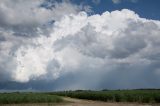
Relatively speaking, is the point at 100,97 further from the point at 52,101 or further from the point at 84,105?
the point at 84,105

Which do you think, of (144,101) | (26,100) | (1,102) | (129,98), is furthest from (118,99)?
(1,102)

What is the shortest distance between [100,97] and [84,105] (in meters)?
22.9

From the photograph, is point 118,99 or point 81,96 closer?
point 118,99

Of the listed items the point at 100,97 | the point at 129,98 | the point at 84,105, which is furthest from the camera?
the point at 100,97

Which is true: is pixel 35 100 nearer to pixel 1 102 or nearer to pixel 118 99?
pixel 1 102

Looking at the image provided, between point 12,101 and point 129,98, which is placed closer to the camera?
point 12,101

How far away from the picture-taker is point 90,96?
84.4 m

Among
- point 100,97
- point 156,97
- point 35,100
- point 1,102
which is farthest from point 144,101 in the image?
point 1,102

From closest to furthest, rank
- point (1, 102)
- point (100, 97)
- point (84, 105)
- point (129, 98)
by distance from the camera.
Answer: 1. point (84, 105)
2. point (1, 102)
3. point (129, 98)
4. point (100, 97)

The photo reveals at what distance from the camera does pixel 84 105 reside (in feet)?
189

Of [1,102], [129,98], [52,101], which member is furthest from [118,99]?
[1,102]

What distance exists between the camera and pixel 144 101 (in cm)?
6825

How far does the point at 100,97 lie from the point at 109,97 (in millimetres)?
3470

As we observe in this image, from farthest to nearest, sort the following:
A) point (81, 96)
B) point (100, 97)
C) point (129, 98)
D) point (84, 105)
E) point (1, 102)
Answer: point (81, 96)
point (100, 97)
point (129, 98)
point (1, 102)
point (84, 105)
